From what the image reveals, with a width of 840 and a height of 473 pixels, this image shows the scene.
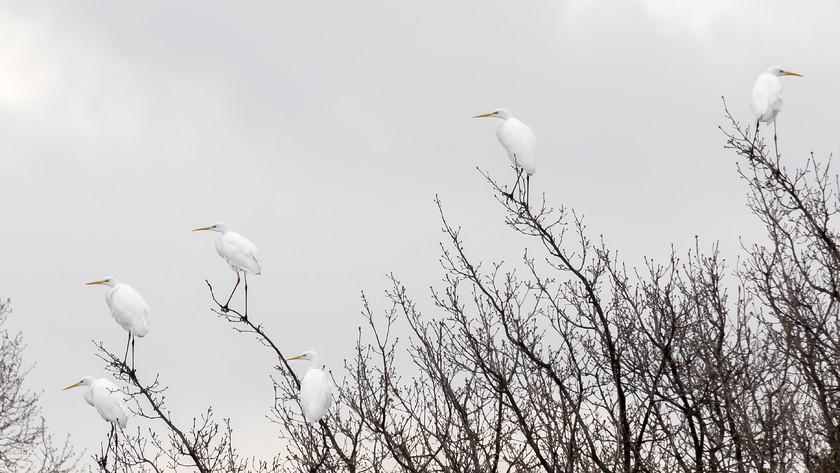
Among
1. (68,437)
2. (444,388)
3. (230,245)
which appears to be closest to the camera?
(444,388)

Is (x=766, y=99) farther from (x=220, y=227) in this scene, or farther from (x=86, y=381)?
(x=86, y=381)

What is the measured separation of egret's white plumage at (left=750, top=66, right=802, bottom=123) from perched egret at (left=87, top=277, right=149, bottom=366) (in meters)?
8.51

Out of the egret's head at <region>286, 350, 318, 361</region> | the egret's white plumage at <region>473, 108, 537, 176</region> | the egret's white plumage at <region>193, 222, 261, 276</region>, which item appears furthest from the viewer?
the egret's white plumage at <region>193, 222, 261, 276</region>

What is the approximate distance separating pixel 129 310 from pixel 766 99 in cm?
897

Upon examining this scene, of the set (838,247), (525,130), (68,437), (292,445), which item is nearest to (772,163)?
(838,247)

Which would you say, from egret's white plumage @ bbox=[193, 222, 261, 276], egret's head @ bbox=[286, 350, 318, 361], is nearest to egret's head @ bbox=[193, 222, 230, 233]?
egret's white plumage @ bbox=[193, 222, 261, 276]

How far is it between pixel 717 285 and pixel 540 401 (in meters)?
4.76

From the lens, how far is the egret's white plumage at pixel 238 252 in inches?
532

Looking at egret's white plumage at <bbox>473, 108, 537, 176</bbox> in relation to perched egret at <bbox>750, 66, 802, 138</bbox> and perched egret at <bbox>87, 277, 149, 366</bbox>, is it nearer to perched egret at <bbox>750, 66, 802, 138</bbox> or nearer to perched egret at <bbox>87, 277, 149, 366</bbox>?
perched egret at <bbox>750, 66, 802, 138</bbox>

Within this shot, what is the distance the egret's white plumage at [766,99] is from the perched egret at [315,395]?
6.64m

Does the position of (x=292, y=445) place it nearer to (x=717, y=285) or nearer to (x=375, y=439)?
(x=375, y=439)

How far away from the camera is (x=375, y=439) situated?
1075cm

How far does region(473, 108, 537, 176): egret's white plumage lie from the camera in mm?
12125

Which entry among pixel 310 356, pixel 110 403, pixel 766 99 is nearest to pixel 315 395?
pixel 310 356
